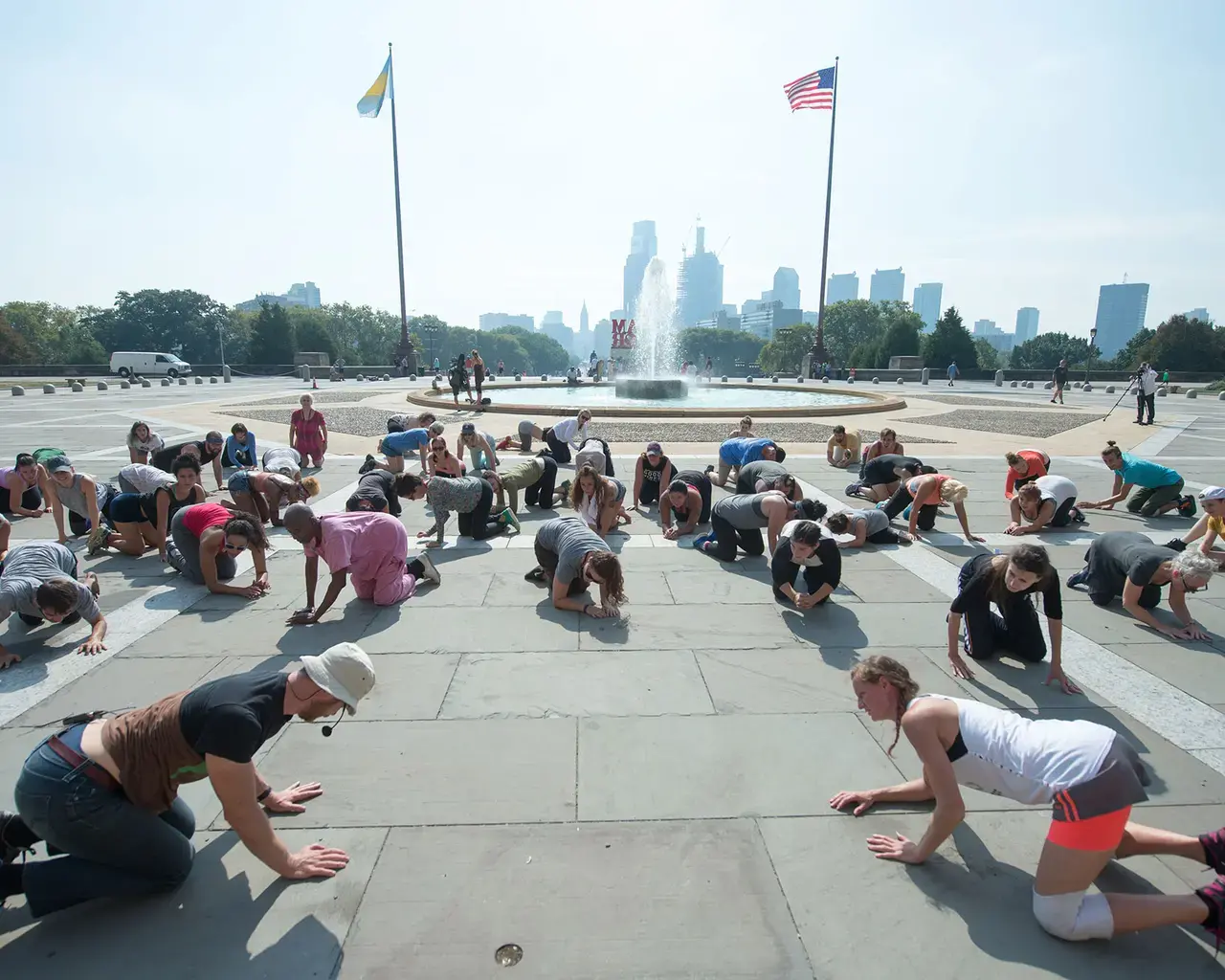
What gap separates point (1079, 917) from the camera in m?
2.71

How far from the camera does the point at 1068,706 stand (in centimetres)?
452

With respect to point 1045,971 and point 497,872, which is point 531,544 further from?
point 1045,971

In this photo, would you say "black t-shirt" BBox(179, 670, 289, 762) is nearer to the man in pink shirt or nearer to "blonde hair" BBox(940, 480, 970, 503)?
the man in pink shirt

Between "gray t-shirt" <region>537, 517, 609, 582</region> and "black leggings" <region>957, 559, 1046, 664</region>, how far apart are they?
2.85 metres

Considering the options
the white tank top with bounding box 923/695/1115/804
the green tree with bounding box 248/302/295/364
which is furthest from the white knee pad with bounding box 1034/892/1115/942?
the green tree with bounding box 248/302/295/364

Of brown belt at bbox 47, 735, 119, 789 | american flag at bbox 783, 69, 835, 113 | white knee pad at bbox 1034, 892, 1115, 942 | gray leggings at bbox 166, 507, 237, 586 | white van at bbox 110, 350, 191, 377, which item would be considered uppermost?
american flag at bbox 783, 69, 835, 113

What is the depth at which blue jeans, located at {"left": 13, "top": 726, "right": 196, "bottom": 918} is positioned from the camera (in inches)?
107

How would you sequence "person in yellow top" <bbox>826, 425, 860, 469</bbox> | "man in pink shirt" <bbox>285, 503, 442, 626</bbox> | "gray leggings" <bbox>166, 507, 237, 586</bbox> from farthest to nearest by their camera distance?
"person in yellow top" <bbox>826, 425, 860, 469</bbox> → "gray leggings" <bbox>166, 507, 237, 586</bbox> → "man in pink shirt" <bbox>285, 503, 442, 626</bbox>

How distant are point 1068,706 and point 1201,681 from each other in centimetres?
117

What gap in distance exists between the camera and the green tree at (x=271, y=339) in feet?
168

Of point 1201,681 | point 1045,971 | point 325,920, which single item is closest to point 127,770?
point 325,920

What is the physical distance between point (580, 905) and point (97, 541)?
24.1 feet

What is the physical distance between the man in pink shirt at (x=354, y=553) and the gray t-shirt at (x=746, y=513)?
10.8 feet

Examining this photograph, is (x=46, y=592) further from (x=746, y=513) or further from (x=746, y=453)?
(x=746, y=453)
